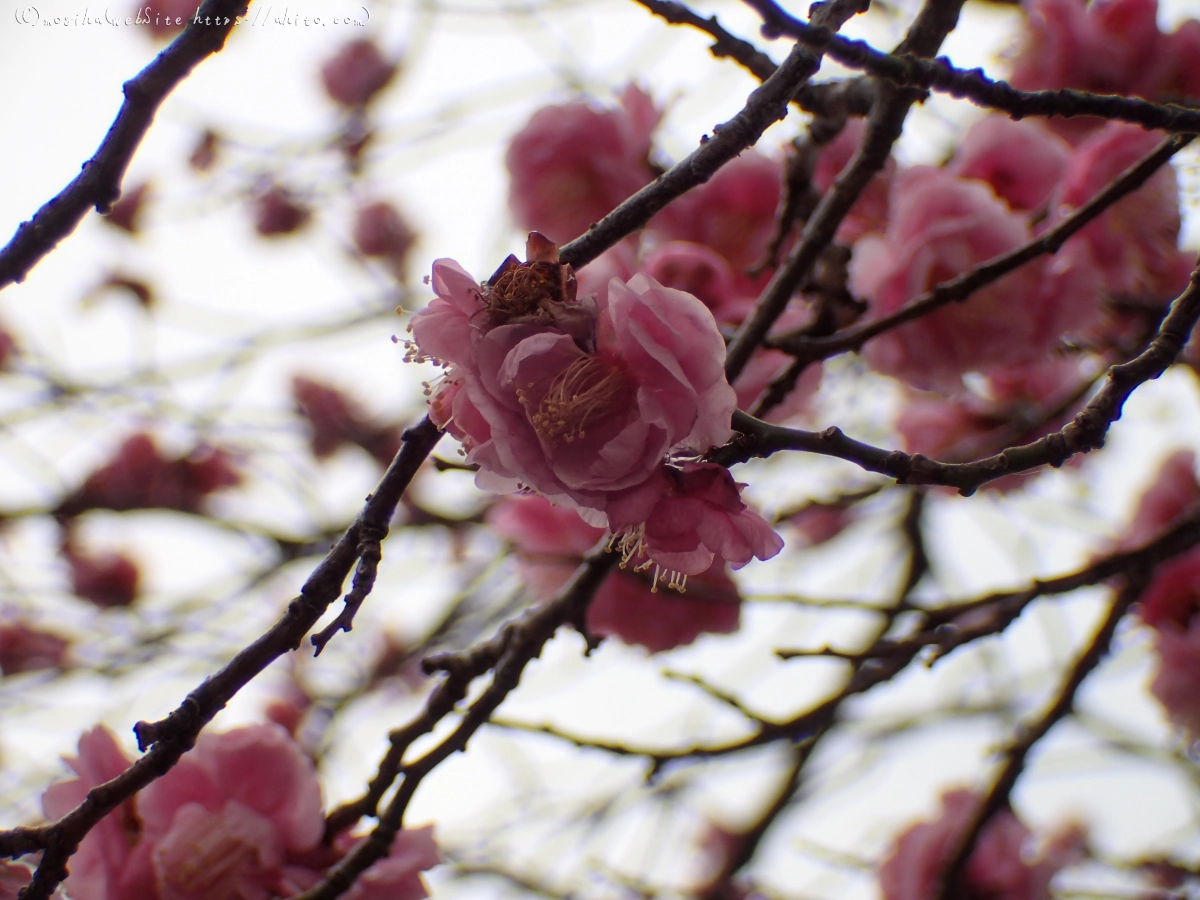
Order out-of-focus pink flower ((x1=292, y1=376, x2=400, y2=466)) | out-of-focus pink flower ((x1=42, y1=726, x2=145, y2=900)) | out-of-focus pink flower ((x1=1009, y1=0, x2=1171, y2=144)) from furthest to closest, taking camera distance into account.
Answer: out-of-focus pink flower ((x1=292, y1=376, x2=400, y2=466)), out-of-focus pink flower ((x1=1009, y1=0, x2=1171, y2=144)), out-of-focus pink flower ((x1=42, y1=726, x2=145, y2=900))

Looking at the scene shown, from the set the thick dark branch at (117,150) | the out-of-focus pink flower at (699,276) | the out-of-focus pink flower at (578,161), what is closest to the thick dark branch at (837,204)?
the out-of-focus pink flower at (699,276)

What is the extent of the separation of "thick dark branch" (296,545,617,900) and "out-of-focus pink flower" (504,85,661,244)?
1.86 feet

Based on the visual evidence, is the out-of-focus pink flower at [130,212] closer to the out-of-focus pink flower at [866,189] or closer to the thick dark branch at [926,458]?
the out-of-focus pink flower at [866,189]

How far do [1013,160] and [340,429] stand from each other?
258 cm

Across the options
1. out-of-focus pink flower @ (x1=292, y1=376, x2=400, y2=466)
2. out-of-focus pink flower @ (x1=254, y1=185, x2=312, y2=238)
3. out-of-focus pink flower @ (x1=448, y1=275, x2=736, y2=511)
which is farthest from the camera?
out-of-focus pink flower @ (x1=254, y1=185, x2=312, y2=238)

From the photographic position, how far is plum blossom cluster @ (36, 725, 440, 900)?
2.80ft

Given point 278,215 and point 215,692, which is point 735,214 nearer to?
point 215,692

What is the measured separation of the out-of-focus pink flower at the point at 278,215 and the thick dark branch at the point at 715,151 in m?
3.51

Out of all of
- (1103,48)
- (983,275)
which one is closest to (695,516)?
(983,275)

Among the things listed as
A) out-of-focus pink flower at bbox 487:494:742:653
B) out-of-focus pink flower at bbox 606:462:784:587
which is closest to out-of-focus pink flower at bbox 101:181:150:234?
out-of-focus pink flower at bbox 487:494:742:653

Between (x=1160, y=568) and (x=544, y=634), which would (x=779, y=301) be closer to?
(x=544, y=634)

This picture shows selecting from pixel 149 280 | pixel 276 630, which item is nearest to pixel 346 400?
pixel 149 280

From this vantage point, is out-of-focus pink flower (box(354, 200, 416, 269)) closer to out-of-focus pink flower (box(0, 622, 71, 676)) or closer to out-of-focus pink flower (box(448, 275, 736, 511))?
out-of-focus pink flower (box(0, 622, 71, 676))

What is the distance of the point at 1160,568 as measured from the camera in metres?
1.53
